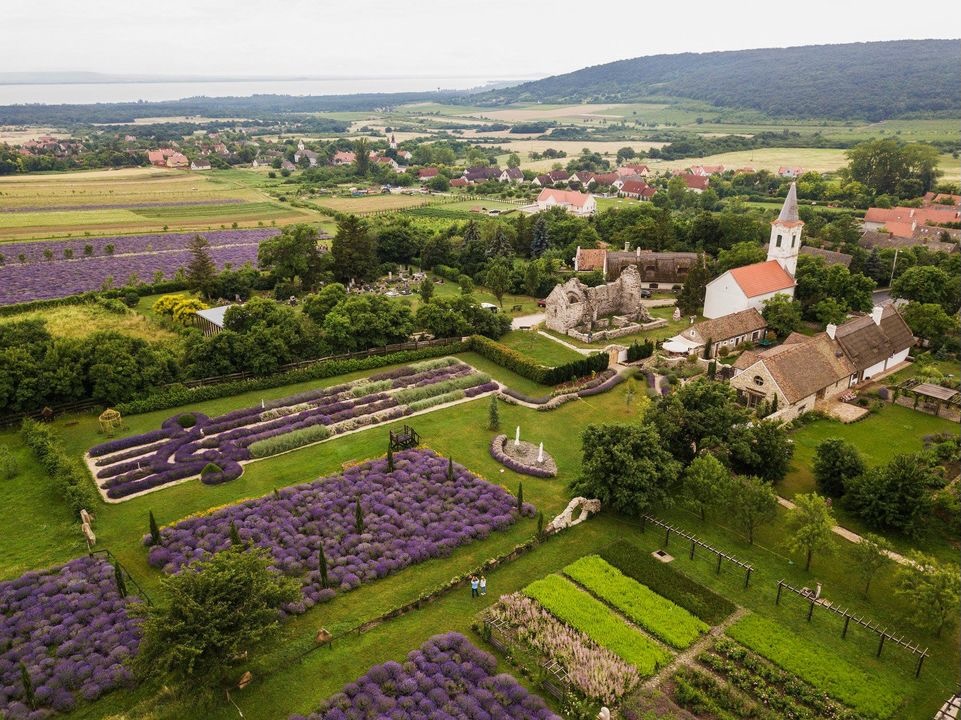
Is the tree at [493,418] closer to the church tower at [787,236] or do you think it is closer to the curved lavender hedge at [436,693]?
the curved lavender hedge at [436,693]

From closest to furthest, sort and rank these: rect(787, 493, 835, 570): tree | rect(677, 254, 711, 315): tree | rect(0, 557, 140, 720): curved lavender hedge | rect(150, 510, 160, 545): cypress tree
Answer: rect(0, 557, 140, 720): curved lavender hedge < rect(787, 493, 835, 570): tree < rect(150, 510, 160, 545): cypress tree < rect(677, 254, 711, 315): tree

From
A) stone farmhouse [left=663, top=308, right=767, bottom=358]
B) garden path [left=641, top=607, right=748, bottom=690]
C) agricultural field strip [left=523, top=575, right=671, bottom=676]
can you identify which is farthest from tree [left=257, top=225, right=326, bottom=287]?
garden path [left=641, top=607, right=748, bottom=690]

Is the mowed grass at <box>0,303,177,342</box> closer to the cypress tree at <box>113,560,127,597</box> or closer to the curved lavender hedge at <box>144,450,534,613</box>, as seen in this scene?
the curved lavender hedge at <box>144,450,534,613</box>

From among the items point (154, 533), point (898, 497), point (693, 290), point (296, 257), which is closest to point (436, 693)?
point (154, 533)

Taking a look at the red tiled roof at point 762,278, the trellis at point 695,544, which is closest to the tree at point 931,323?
the red tiled roof at point 762,278

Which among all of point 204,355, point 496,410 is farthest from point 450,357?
point 204,355
